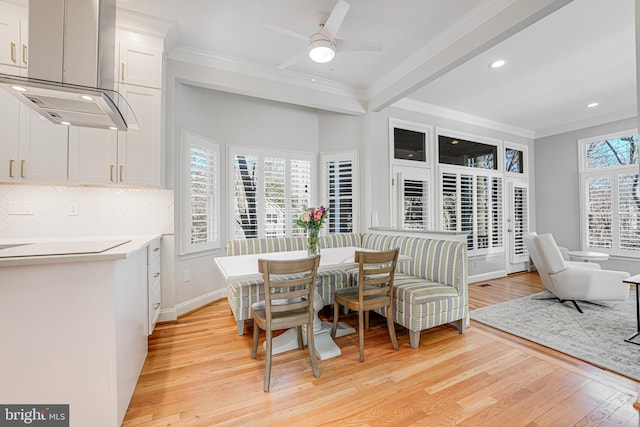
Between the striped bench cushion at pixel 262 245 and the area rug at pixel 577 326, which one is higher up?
the striped bench cushion at pixel 262 245

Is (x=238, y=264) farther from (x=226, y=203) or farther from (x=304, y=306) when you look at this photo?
(x=226, y=203)

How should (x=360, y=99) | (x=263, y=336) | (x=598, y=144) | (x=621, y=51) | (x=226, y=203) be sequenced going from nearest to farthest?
(x=263, y=336) < (x=621, y=51) < (x=226, y=203) < (x=360, y=99) < (x=598, y=144)

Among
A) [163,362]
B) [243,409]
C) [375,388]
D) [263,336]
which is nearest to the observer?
[243,409]

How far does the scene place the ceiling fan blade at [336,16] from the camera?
2.13 m

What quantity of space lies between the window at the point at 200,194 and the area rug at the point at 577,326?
11.8 feet

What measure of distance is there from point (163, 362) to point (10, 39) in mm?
3134

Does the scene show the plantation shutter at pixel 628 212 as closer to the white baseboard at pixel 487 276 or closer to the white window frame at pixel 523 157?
the white window frame at pixel 523 157

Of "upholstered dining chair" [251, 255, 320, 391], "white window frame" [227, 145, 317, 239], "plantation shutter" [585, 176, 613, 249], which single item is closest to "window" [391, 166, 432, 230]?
"white window frame" [227, 145, 317, 239]

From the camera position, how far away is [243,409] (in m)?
1.74

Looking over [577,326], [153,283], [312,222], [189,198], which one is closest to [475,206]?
[577,326]

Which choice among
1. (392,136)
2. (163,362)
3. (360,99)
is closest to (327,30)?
(360,99)

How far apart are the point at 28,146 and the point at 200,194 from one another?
1.58 metres

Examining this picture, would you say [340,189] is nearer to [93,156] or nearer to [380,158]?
[380,158]

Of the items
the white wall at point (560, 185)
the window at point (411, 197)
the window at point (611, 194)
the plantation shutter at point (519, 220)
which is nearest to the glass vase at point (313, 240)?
the window at point (411, 197)
